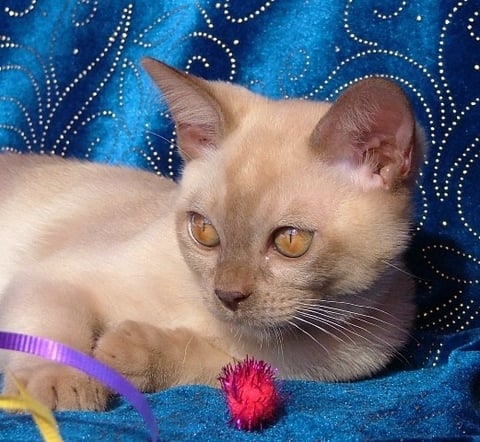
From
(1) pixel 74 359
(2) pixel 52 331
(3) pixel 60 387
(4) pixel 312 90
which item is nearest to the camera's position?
(1) pixel 74 359

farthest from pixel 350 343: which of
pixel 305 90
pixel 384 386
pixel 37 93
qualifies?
pixel 37 93

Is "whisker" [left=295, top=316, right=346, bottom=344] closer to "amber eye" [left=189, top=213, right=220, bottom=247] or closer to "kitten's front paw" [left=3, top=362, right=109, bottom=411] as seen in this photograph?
"amber eye" [left=189, top=213, right=220, bottom=247]

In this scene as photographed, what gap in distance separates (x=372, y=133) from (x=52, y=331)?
0.51 meters

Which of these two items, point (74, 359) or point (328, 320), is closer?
point (74, 359)

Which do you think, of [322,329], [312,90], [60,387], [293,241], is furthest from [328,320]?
[312,90]

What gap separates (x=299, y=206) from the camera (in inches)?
39.0

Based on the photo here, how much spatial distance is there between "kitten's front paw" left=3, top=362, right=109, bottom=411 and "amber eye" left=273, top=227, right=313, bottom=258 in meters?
0.29

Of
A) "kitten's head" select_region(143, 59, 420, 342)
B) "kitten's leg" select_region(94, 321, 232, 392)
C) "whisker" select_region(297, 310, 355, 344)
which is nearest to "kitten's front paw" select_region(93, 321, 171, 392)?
"kitten's leg" select_region(94, 321, 232, 392)

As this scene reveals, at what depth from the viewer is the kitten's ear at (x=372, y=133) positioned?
95cm

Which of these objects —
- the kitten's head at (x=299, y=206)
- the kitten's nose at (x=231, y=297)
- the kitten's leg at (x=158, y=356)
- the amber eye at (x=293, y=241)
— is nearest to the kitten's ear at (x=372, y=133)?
the kitten's head at (x=299, y=206)

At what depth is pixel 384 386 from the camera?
115cm

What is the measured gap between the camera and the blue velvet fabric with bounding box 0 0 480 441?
111 centimetres

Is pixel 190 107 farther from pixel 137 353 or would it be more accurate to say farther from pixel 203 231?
pixel 137 353

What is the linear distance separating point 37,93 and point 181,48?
34cm
